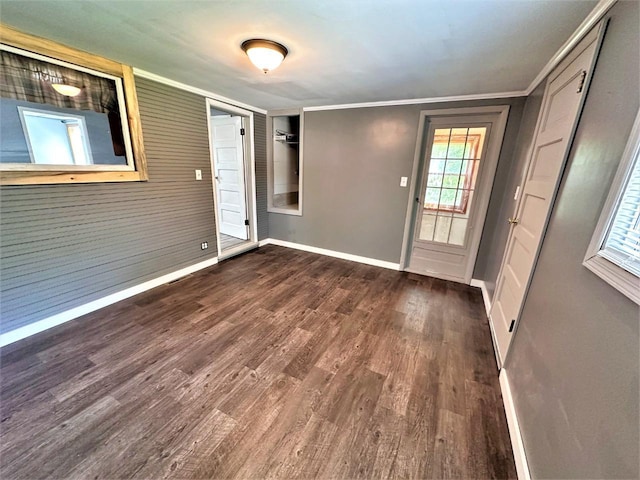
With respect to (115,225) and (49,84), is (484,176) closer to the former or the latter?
(115,225)

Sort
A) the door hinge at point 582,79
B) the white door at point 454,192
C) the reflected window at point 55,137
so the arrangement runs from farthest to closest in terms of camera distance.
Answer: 1. the white door at point 454,192
2. the reflected window at point 55,137
3. the door hinge at point 582,79

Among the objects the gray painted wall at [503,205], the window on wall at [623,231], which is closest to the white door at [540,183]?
the gray painted wall at [503,205]

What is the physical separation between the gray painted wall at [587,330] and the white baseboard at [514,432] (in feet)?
0.17

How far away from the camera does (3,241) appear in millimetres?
1883

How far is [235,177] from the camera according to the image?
13.8ft

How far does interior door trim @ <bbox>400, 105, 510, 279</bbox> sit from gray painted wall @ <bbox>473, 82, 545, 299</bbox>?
0.24 feet

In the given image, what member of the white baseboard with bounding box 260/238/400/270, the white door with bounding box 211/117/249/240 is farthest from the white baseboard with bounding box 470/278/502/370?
the white door with bounding box 211/117/249/240

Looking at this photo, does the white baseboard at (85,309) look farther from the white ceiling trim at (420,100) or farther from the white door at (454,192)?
the white door at (454,192)

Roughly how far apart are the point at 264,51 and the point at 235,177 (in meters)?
2.64

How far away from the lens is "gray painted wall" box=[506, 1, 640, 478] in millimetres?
740

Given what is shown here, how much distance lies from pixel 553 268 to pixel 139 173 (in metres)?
3.48

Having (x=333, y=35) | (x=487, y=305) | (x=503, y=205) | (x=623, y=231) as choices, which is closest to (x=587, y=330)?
(x=623, y=231)

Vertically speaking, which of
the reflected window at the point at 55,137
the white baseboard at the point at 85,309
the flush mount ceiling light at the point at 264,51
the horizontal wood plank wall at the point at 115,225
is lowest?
the white baseboard at the point at 85,309

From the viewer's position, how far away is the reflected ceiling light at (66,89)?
2012 mm
